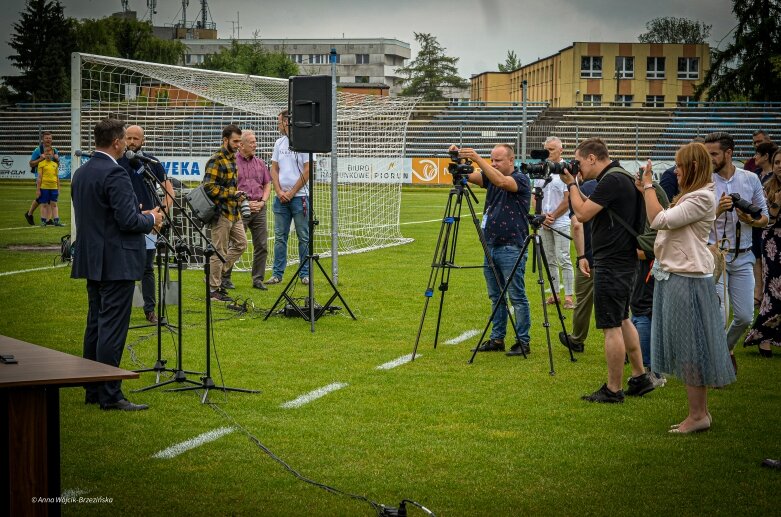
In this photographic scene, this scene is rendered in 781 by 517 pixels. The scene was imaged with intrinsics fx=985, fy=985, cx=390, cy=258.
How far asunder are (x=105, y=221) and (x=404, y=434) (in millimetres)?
2761

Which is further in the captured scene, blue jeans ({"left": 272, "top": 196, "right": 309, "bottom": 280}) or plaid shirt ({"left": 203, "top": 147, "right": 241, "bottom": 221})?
blue jeans ({"left": 272, "top": 196, "right": 309, "bottom": 280})

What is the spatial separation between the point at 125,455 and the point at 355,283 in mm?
8733

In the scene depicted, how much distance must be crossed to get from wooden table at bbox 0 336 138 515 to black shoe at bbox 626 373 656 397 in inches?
187

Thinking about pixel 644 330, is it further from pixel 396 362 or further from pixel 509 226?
pixel 396 362

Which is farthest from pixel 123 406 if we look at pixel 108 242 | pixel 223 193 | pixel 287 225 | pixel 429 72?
pixel 429 72

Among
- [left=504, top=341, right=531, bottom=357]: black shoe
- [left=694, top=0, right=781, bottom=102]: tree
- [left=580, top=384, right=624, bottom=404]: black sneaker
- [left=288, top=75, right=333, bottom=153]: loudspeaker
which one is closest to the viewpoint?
[left=580, top=384, right=624, bottom=404]: black sneaker

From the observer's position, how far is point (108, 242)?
743 cm

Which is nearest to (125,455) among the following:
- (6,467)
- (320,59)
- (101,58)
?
(6,467)

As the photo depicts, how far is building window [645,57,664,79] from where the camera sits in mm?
→ 75188

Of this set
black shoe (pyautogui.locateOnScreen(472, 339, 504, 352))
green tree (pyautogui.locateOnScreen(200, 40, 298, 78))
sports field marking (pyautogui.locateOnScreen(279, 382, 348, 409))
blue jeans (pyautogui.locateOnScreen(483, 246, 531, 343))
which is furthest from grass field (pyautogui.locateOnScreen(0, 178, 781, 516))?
green tree (pyautogui.locateOnScreen(200, 40, 298, 78))

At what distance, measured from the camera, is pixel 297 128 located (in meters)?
11.1

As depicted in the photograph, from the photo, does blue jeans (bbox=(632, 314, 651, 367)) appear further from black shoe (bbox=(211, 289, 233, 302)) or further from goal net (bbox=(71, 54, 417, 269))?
black shoe (bbox=(211, 289, 233, 302))

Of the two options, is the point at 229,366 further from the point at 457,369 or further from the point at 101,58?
the point at 101,58

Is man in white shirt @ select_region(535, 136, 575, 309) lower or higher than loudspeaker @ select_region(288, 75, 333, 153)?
lower
